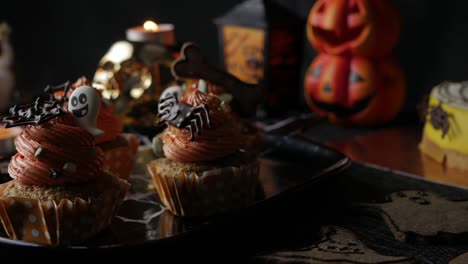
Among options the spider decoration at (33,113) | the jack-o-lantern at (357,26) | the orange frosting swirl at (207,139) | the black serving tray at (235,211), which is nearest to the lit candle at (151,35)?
the jack-o-lantern at (357,26)

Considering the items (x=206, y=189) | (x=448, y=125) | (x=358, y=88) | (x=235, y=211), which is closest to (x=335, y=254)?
(x=235, y=211)

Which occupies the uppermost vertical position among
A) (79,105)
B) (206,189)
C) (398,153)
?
(79,105)

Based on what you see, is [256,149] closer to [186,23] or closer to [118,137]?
[118,137]

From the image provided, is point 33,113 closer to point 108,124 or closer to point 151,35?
point 108,124

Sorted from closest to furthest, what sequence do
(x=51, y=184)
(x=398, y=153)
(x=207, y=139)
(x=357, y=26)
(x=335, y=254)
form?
(x=335, y=254)
(x=51, y=184)
(x=207, y=139)
(x=398, y=153)
(x=357, y=26)

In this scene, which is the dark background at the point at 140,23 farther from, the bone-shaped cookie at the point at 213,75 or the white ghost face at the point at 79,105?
the white ghost face at the point at 79,105

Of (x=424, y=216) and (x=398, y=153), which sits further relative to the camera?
(x=398, y=153)
